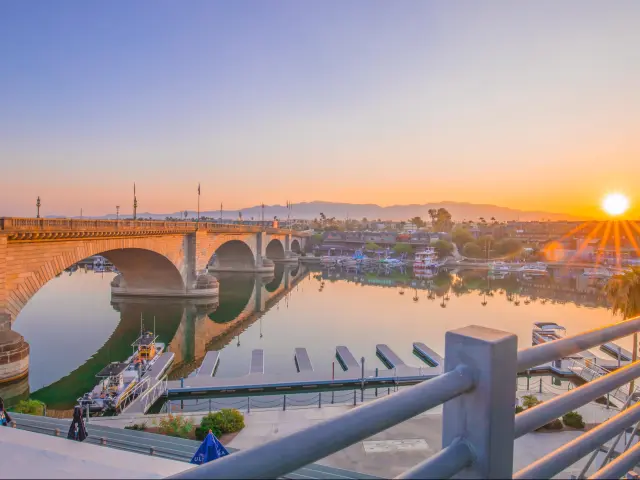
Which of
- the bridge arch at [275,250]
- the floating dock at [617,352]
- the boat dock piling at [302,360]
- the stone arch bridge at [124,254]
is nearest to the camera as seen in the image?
the stone arch bridge at [124,254]

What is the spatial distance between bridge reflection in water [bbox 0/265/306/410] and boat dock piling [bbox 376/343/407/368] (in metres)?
9.04

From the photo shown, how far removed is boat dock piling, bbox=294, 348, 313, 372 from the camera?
21.0m

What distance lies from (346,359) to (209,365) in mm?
6351

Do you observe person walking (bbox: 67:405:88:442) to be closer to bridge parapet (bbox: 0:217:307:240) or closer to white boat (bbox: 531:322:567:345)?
bridge parapet (bbox: 0:217:307:240)

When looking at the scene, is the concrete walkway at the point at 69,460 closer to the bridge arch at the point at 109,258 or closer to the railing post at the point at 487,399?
the railing post at the point at 487,399

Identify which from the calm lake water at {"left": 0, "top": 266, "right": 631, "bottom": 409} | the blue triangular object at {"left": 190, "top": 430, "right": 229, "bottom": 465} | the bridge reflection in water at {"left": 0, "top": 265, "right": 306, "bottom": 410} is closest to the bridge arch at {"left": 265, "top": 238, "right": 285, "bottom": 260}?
the calm lake water at {"left": 0, "top": 266, "right": 631, "bottom": 409}

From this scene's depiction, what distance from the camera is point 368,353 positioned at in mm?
24797

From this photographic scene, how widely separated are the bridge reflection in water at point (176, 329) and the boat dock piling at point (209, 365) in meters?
1.11

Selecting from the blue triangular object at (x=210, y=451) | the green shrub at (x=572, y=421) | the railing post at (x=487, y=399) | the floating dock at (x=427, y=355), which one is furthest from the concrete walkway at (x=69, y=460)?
the floating dock at (x=427, y=355)

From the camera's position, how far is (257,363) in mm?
21781

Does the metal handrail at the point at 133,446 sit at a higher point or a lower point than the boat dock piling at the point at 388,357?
higher

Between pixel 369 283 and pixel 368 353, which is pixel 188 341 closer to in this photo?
pixel 368 353

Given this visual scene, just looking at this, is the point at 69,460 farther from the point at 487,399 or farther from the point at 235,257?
the point at 235,257

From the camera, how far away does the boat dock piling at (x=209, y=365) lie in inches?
803
